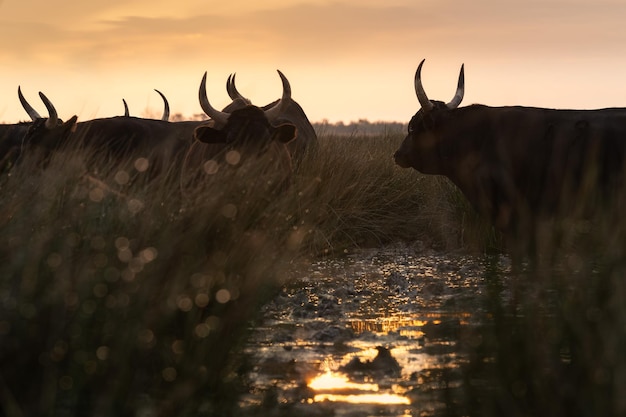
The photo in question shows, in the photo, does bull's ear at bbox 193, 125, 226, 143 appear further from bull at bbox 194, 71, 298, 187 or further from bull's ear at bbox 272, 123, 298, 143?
bull's ear at bbox 272, 123, 298, 143

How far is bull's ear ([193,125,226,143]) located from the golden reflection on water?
15.0 feet

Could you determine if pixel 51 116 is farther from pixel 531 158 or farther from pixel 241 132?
pixel 531 158

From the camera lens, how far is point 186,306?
4.48 m

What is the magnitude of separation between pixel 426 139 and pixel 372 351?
450cm

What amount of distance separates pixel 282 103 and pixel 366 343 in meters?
4.81

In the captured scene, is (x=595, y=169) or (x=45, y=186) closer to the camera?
(x=45, y=186)

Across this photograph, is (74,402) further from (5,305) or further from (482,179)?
(482,179)

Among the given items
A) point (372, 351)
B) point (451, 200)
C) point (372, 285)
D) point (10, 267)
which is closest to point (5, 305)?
point (10, 267)

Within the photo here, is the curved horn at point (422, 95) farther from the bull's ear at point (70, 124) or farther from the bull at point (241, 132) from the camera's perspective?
the bull's ear at point (70, 124)

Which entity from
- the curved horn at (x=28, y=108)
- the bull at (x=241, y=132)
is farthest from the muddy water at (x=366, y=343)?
the curved horn at (x=28, y=108)

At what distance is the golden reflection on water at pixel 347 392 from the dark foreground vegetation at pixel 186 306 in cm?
37

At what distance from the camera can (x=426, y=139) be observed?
9.32 m

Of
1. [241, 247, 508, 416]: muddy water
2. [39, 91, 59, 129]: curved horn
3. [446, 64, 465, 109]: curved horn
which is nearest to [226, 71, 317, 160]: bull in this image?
[446, 64, 465, 109]: curved horn

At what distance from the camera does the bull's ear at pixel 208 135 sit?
8.81m
